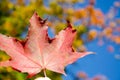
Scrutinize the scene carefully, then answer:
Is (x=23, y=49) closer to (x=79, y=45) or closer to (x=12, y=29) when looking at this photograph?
(x=12, y=29)

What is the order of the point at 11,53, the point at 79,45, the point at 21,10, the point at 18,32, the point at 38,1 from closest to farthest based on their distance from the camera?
the point at 11,53
the point at 18,32
the point at 21,10
the point at 79,45
the point at 38,1

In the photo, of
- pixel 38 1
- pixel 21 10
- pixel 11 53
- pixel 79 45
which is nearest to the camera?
pixel 11 53

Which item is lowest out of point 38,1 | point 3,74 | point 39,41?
point 39,41

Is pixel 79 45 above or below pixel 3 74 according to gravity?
above

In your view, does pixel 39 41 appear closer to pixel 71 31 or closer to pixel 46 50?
pixel 46 50

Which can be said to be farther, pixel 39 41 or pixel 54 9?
pixel 54 9

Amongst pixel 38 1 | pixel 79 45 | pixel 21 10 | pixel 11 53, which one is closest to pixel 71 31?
pixel 11 53

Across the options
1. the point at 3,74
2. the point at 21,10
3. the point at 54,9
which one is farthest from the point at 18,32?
the point at 54,9
